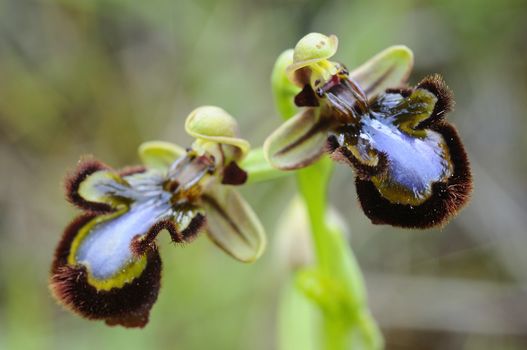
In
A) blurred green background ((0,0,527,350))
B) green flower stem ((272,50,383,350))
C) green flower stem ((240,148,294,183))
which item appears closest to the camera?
green flower stem ((240,148,294,183))

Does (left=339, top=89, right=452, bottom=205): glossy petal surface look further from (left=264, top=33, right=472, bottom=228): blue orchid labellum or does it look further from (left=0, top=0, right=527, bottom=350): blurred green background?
(left=0, top=0, right=527, bottom=350): blurred green background

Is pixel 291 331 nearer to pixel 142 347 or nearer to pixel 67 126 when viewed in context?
pixel 142 347

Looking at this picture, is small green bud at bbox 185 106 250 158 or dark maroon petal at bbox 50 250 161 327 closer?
dark maroon petal at bbox 50 250 161 327

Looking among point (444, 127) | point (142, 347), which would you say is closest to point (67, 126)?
point (142, 347)

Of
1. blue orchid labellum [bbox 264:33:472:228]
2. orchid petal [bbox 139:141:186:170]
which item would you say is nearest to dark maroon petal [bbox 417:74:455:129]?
blue orchid labellum [bbox 264:33:472:228]

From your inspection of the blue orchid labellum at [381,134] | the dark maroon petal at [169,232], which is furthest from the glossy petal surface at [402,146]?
the dark maroon petal at [169,232]

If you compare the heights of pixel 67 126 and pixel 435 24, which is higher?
pixel 67 126

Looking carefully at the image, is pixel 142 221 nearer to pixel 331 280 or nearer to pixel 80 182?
pixel 80 182
